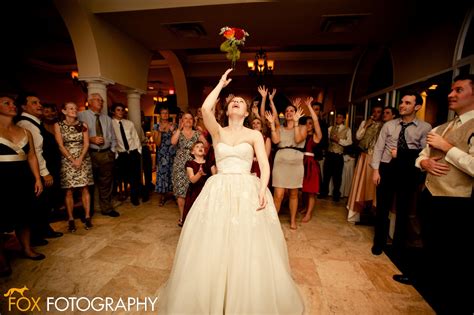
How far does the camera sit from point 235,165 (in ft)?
5.72

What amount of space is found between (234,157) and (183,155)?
1.75 m

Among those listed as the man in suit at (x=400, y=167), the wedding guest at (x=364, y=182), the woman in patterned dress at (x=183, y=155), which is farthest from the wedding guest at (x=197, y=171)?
the wedding guest at (x=364, y=182)

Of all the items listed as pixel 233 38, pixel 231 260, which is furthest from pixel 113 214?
pixel 233 38

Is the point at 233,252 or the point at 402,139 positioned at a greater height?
the point at 402,139

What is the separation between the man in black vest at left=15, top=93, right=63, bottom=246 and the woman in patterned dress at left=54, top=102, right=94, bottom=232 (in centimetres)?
10

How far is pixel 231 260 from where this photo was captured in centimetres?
156

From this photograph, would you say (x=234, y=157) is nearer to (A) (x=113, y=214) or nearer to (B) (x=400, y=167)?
(B) (x=400, y=167)

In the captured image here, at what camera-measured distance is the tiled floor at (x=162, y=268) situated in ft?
6.24

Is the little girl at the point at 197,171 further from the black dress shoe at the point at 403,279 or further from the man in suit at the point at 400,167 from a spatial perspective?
the black dress shoe at the point at 403,279

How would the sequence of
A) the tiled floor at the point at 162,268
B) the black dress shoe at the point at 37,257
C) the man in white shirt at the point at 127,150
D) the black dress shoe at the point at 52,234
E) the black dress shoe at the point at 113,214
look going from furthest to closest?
the man in white shirt at the point at 127,150 → the black dress shoe at the point at 113,214 → the black dress shoe at the point at 52,234 → the black dress shoe at the point at 37,257 → the tiled floor at the point at 162,268

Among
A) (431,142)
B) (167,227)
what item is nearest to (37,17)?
(167,227)

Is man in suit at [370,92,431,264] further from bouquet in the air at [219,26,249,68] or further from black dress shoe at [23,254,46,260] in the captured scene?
black dress shoe at [23,254,46,260]

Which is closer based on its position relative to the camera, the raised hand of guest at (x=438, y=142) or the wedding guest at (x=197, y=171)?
the raised hand of guest at (x=438, y=142)

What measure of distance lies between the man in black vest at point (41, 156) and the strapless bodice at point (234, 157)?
7.86 ft
